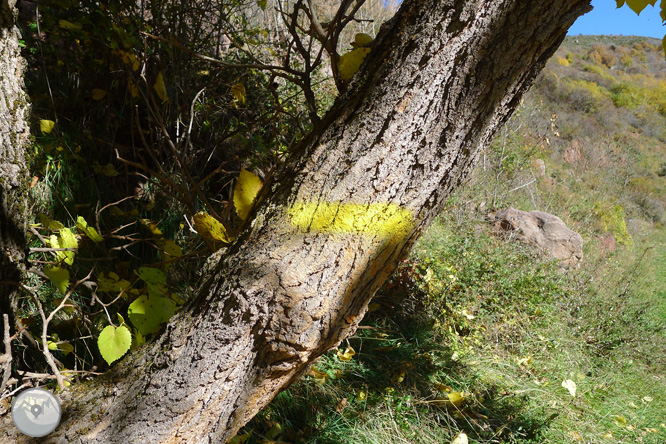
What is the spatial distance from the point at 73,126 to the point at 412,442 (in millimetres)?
2626

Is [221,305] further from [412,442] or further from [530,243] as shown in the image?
[530,243]

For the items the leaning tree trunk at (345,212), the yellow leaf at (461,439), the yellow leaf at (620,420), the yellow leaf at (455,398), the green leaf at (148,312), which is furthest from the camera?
the yellow leaf at (620,420)

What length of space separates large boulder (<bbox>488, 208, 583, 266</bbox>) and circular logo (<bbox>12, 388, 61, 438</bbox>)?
189 inches

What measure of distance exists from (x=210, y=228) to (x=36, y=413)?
→ 0.68 m

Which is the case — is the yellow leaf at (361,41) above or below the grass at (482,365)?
above

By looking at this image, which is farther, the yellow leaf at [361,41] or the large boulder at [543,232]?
the large boulder at [543,232]

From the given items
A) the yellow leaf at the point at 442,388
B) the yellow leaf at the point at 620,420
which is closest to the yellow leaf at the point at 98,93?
the yellow leaf at the point at 442,388

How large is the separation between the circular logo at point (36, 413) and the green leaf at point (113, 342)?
0.17 m

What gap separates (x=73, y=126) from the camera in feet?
8.36

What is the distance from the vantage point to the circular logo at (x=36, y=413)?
114cm

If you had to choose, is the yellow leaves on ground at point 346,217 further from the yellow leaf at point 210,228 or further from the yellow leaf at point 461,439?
the yellow leaf at point 461,439

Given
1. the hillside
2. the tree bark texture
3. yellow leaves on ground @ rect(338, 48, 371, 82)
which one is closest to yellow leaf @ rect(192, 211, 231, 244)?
yellow leaves on ground @ rect(338, 48, 371, 82)

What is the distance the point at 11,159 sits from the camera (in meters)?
1.48

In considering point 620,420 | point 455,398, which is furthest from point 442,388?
point 620,420
